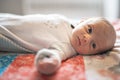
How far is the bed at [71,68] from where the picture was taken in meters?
0.79

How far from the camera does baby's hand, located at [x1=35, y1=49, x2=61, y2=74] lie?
2.55 feet

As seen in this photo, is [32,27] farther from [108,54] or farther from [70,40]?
[108,54]

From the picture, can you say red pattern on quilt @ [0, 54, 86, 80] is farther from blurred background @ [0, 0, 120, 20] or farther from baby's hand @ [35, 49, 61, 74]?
blurred background @ [0, 0, 120, 20]

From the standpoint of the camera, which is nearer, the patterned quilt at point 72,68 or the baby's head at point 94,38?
the patterned quilt at point 72,68

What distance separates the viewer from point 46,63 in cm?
78

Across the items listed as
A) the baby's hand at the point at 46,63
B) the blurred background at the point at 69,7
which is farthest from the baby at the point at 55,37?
the blurred background at the point at 69,7

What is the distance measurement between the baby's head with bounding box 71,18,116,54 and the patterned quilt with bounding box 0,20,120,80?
34 millimetres

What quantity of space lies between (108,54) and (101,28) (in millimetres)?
127

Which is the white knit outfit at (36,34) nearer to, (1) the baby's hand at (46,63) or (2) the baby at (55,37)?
(2) the baby at (55,37)

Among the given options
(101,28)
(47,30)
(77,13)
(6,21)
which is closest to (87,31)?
(101,28)

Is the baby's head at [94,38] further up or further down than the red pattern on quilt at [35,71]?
further up

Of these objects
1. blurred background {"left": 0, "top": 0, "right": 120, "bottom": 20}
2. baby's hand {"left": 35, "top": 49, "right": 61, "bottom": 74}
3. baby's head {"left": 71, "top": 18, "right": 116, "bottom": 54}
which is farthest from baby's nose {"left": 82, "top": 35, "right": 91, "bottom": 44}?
blurred background {"left": 0, "top": 0, "right": 120, "bottom": 20}

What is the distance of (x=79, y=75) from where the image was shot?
31.7 inches

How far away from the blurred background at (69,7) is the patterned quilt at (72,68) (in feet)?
4.13
